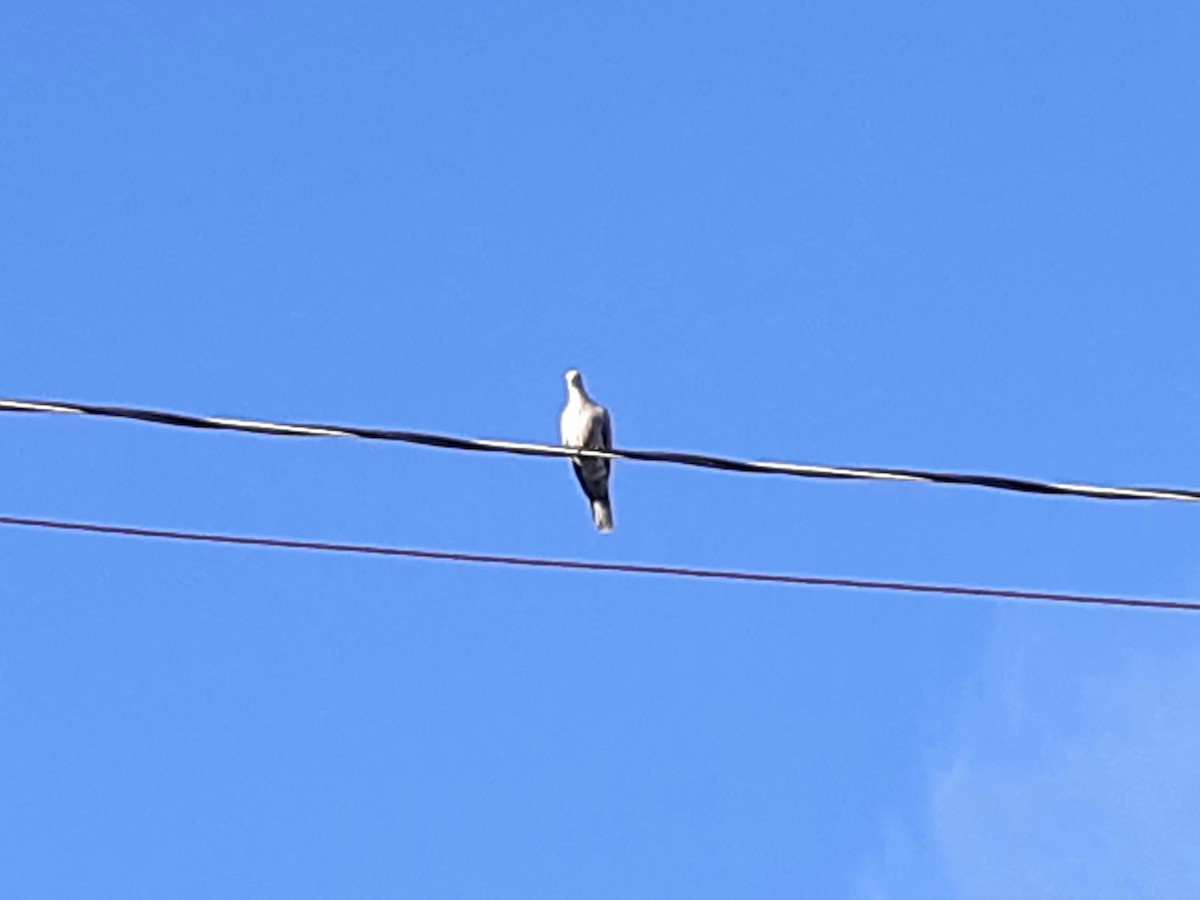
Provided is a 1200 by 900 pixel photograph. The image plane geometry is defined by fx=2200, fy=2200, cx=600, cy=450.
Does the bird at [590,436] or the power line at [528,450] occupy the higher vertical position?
the bird at [590,436]

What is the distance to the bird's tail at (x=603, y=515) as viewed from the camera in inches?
568

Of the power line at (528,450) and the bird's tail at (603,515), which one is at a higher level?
the bird's tail at (603,515)

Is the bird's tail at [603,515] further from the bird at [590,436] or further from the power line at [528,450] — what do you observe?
the power line at [528,450]

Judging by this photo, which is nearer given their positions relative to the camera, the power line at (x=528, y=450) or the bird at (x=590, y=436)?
the power line at (x=528, y=450)

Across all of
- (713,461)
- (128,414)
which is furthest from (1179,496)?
(128,414)

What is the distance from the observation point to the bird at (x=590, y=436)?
562 inches

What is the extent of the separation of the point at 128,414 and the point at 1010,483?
2.63 metres

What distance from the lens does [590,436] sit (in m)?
14.8

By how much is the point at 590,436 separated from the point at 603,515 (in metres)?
0.60

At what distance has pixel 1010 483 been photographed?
6.56m

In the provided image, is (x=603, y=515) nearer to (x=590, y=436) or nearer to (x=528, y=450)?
(x=590, y=436)

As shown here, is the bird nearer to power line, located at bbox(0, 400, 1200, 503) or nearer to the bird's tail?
the bird's tail

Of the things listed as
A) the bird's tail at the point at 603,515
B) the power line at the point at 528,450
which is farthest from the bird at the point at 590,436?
the power line at the point at 528,450

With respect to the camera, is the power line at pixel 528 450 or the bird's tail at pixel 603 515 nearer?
the power line at pixel 528 450
